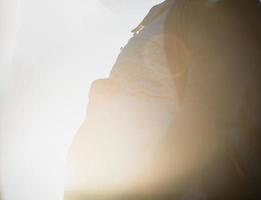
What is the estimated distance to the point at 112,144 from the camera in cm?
98

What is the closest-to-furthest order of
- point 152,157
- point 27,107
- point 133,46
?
point 152,157 → point 133,46 → point 27,107

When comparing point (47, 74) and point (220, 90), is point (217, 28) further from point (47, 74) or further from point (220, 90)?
point (47, 74)

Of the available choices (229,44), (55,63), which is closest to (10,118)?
(55,63)

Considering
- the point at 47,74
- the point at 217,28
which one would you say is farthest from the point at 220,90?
the point at 47,74

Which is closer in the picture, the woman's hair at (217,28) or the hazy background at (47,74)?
the woman's hair at (217,28)

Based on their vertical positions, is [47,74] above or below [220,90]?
above

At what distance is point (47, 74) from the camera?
118 centimetres

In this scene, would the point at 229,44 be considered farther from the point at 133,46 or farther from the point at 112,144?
the point at 112,144

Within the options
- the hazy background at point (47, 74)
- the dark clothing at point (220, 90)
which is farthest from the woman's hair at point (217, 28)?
the hazy background at point (47, 74)

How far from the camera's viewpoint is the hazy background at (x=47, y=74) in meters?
1.08

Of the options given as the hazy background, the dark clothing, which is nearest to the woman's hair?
the dark clothing

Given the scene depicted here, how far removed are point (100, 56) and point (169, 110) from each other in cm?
36

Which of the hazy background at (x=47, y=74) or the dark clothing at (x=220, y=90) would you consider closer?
the dark clothing at (x=220, y=90)

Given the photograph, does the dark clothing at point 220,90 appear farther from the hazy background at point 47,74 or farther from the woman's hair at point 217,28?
the hazy background at point 47,74
